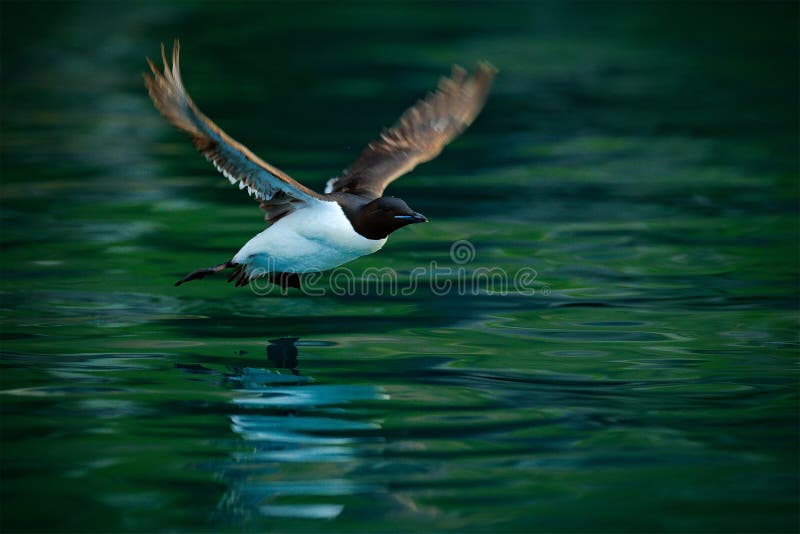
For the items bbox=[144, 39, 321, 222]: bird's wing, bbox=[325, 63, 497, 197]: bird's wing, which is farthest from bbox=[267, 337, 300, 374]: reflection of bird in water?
bbox=[325, 63, 497, 197]: bird's wing

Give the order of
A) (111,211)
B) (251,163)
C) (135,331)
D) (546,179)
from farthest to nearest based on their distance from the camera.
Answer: (546,179) → (111,211) → (135,331) → (251,163)

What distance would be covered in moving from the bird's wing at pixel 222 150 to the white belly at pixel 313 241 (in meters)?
0.15

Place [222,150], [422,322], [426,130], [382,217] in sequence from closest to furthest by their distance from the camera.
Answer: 1. [222,150]
2. [382,217]
3. [422,322]
4. [426,130]

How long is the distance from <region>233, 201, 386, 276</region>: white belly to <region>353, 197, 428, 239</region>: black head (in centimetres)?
7

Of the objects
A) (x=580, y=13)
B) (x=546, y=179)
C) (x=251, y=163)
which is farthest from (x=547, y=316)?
(x=580, y=13)

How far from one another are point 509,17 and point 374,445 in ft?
67.3

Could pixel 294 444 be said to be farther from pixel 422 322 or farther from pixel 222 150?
pixel 422 322

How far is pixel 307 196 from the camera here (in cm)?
957

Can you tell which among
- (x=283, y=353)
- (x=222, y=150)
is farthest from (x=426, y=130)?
(x=283, y=353)

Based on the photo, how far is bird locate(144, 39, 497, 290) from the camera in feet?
28.1

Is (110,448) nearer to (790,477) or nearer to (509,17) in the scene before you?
(790,477)

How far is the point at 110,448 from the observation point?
25.0 feet

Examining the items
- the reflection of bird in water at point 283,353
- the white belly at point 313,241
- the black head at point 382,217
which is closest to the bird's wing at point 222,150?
the white belly at point 313,241

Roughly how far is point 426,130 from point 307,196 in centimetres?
201
